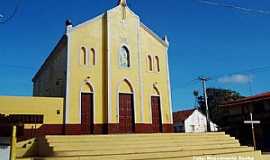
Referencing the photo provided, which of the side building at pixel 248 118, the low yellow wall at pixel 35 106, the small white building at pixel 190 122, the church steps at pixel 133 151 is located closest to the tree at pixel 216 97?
the small white building at pixel 190 122

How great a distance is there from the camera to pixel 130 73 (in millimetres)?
23125

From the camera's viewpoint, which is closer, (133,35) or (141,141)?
(141,141)

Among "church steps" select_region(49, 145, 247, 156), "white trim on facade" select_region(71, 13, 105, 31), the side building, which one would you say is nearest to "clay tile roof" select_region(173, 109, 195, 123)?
the side building

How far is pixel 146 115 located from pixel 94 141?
7.45m

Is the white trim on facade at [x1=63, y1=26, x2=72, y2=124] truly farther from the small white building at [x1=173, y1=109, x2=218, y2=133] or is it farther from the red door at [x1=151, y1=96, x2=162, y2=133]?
the small white building at [x1=173, y1=109, x2=218, y2=133]

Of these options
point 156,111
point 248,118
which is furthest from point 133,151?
point 248,118

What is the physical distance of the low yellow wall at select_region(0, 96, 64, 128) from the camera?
58.9 ft

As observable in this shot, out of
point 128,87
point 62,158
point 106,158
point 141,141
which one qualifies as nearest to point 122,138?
point 141,141

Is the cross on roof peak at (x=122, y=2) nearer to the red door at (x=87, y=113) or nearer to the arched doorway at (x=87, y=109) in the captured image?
the arched doorway at (x=87, y=109)

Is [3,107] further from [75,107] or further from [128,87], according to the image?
[128,87]

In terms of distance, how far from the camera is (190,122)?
59.2 m

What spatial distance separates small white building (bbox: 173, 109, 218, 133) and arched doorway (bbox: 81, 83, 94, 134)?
127 feet

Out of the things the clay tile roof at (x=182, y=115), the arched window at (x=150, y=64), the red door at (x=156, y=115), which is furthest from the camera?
the clay tile roof at (x=182, y=115)

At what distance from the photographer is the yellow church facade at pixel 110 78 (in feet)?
67.9
